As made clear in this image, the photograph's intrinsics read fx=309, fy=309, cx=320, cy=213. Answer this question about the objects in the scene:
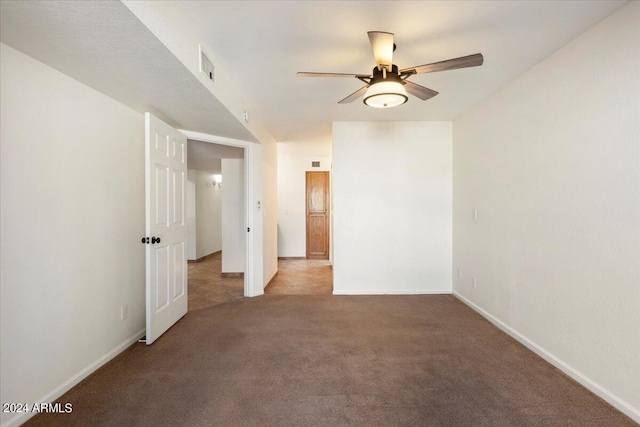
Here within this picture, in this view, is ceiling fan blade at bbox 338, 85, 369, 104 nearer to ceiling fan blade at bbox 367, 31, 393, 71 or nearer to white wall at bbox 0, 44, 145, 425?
ceiling fan blade at bbox 367, 31, 393, 71

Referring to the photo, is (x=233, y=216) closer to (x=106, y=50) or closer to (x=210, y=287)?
(x=210, y=287)

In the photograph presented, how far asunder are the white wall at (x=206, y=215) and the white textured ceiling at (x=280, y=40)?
15.6 feet

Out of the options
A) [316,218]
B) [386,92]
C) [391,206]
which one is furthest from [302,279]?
[386,92]

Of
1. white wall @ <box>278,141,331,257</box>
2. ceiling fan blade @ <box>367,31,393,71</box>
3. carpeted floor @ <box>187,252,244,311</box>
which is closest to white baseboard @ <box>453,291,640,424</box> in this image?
ceiling fan blade @ <box>367,31,393,71</box>

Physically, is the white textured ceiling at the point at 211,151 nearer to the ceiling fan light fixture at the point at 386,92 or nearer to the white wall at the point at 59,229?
the white wall at the point at 59,229

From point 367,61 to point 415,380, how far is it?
2.43 metres

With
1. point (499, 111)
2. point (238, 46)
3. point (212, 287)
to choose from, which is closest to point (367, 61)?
point (238, 46)

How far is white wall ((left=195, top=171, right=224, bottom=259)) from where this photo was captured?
24.3 feet

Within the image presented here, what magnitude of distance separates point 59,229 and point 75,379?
1.03 metres

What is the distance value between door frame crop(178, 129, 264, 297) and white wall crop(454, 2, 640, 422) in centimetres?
284

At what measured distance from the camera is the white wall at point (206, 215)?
24.3 feet

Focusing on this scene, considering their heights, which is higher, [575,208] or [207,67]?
[207,67]

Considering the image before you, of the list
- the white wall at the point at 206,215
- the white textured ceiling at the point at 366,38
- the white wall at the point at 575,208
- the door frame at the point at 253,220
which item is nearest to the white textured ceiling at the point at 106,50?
the white textured ceiling at the point at 366,38

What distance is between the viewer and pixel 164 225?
2949 millimetres
